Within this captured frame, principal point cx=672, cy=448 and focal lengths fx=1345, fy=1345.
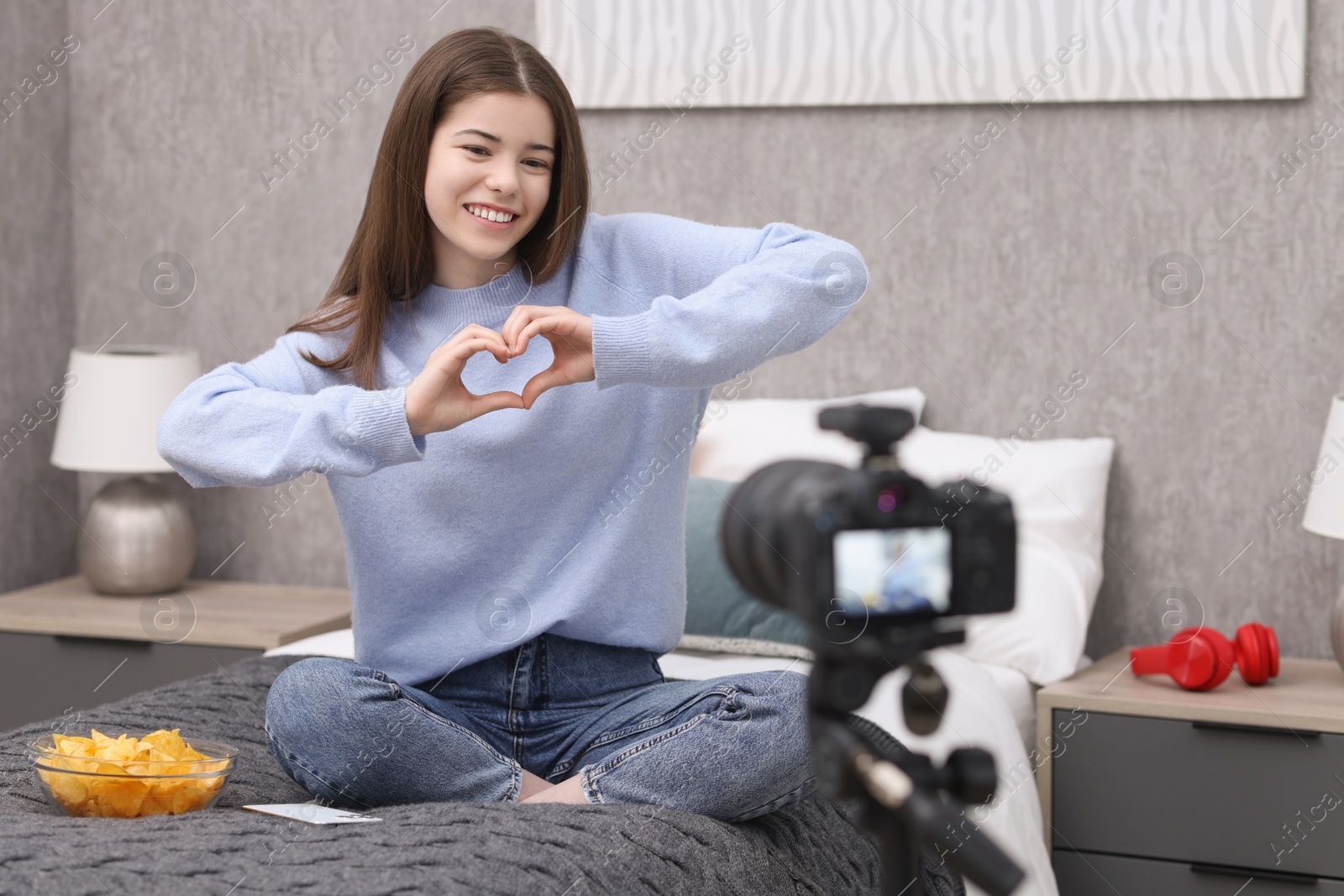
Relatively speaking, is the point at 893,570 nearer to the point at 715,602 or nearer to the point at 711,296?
the point at 711,296

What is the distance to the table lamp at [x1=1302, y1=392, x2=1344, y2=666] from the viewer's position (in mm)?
2055

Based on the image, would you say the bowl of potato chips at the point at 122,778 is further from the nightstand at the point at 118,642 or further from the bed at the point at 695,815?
the nightstand at the point at 118,642

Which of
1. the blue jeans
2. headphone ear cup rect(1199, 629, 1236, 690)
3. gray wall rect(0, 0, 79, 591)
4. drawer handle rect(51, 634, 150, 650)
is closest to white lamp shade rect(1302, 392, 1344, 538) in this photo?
headphone ear cup rect(1199, 629, 1236, 690)

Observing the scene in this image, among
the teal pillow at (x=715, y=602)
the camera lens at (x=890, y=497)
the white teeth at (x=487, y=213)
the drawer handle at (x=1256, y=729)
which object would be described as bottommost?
the drawer handle at (x=1256, y=729)

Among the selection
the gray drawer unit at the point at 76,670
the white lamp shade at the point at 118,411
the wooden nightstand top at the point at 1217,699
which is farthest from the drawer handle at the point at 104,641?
the wooden nightstand top at the point at 1217,699

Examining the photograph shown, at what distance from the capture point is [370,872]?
1.14 meters

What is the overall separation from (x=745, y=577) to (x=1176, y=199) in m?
1.82

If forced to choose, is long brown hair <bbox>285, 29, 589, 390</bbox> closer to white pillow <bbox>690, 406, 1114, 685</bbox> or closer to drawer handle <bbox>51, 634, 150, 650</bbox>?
white pillow <bbox>690, 406, 1114, 685</bbox>

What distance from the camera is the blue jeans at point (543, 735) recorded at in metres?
1.35

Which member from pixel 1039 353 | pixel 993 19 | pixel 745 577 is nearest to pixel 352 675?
pixel 745 577

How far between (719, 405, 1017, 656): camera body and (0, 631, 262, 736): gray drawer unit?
1986 mm

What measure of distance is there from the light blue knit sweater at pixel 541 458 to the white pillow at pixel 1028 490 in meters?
0.59

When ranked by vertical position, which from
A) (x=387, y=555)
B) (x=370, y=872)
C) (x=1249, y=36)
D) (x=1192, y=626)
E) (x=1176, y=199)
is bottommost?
(x=1192, y=626)

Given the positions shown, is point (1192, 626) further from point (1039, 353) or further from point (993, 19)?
point (993, 19)
